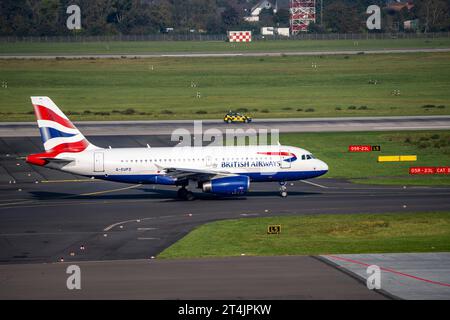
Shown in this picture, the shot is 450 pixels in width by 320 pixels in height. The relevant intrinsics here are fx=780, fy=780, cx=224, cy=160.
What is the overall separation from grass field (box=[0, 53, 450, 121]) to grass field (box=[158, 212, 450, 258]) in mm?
59626

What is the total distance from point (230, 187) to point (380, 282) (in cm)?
2470

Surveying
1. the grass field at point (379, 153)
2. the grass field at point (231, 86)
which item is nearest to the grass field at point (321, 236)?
the grass field at point (379, 153)

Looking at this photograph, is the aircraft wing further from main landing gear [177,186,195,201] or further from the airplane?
main landing gear [177,186,195,201]

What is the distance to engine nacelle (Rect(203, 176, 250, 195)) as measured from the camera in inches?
2336

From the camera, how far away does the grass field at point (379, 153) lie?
70.1 m

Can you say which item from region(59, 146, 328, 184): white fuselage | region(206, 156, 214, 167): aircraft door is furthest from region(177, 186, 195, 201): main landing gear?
region(206, 156, 214, 167): aircraft door

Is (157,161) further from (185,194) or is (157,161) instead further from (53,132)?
(53,132)

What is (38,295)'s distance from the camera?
3419 centimetres

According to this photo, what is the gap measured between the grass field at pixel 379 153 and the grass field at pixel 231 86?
21.9 metres

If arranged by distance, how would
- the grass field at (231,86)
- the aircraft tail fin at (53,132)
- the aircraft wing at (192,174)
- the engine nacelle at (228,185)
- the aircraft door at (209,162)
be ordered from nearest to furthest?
the engine nacelle at (228,185), the aircraft wing at (192,174), the aircraft door at (209,162), the aircraft tail fin at (53,132), the grass field at (231,86)

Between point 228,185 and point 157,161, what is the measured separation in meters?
6.06

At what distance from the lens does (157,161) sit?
61.0 metres

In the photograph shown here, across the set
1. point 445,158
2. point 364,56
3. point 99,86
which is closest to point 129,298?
point 445,158

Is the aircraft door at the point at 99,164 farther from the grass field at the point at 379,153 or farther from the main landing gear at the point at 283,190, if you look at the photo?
the grass field at the point at 379,153
